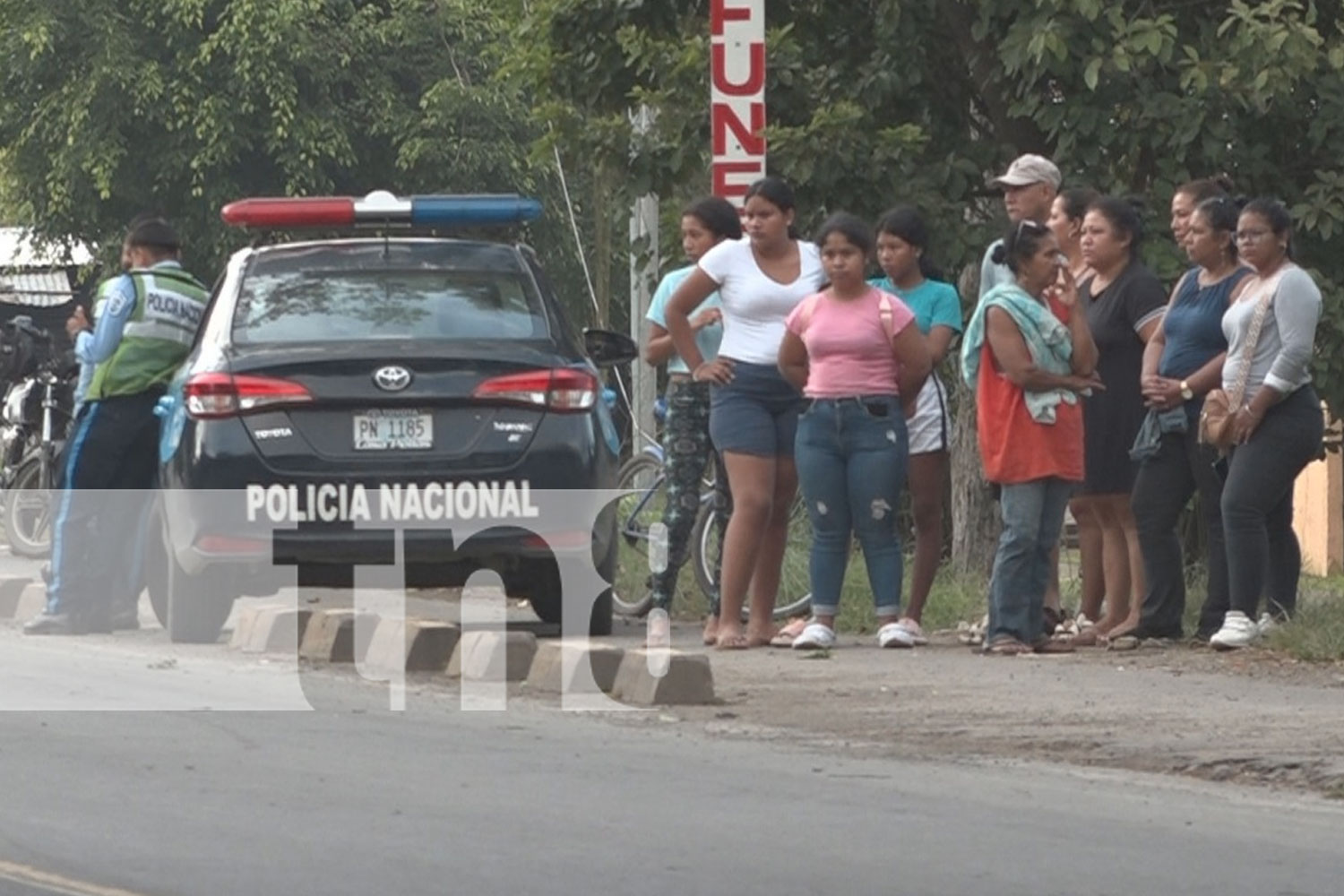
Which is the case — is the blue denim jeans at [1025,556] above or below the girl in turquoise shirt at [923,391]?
below

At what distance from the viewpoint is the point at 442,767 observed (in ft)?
29.0

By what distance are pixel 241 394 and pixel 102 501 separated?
1.70 metres

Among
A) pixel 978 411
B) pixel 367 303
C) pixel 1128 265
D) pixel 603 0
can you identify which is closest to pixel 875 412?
pixel 978 411

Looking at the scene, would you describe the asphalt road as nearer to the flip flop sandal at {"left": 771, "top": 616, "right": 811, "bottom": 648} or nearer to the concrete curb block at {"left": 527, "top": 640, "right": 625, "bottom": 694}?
the concrete curb block at {"left": 527, "top": 640, "right": 625, "bottom": 694}

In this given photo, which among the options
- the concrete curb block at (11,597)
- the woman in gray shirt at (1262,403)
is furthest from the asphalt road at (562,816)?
the concrete curb block at (11,597)

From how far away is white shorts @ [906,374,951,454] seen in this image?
41.6 ft

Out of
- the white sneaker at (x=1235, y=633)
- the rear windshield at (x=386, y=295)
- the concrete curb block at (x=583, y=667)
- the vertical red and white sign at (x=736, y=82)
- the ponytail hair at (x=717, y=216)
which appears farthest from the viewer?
the vertical red and white sign at (x=736, y=82)

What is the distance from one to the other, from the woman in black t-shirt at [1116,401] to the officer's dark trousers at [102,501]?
13.5 ft

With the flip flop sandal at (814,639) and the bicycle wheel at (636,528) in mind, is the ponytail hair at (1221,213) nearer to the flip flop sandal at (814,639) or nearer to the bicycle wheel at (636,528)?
the flip flop sandal at (814,639)

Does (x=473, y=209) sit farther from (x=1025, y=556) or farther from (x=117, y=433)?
(x=1025, y=556)

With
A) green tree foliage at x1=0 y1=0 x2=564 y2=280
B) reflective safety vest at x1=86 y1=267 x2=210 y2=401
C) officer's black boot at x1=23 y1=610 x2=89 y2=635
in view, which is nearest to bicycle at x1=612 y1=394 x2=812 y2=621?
reflective safety vest at x1=86 y1=267 x2=210 y2=401

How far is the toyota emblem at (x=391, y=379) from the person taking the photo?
12.3m

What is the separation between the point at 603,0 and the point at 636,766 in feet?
25.1

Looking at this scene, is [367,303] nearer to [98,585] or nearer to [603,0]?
[98,585]
